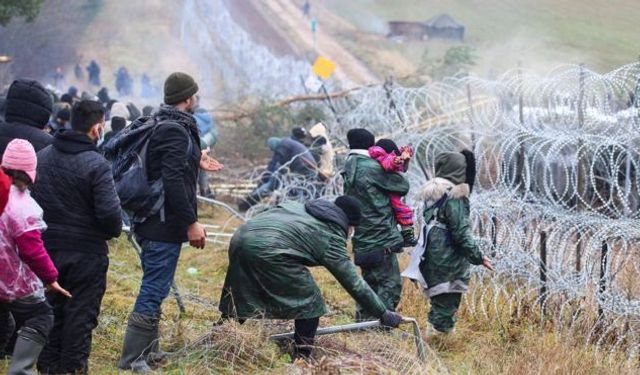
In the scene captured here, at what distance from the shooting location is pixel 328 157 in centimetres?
1156

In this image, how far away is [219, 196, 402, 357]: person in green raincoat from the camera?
471cm

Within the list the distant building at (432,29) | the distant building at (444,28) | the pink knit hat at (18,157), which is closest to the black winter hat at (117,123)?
the pink knit hat at (18,157)

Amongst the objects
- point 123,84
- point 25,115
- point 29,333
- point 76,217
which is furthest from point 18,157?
point 123,84

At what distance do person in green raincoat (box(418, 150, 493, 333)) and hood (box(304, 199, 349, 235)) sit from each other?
136 cm

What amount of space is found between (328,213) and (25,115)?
7.12 ft

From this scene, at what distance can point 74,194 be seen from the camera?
14.8 ft

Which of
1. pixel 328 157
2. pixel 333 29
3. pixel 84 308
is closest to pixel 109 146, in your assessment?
pixel 84 308

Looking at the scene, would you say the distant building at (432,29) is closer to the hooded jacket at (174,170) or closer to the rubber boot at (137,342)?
the hooded jacket at (174,170)

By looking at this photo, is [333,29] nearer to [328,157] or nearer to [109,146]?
[328,157]

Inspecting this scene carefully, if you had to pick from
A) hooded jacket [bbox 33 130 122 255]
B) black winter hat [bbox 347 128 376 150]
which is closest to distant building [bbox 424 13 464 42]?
black winter hat [bbox 347 128 376 150]

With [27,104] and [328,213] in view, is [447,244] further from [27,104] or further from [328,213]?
[27,104]

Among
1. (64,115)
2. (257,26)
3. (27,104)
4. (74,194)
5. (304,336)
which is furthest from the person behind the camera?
(257,26)

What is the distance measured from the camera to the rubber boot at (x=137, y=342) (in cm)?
476

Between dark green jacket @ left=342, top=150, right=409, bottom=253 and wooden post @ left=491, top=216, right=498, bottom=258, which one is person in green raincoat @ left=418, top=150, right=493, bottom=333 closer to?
dark green jacket @ left=342, top=150, right=409, bottom=253
